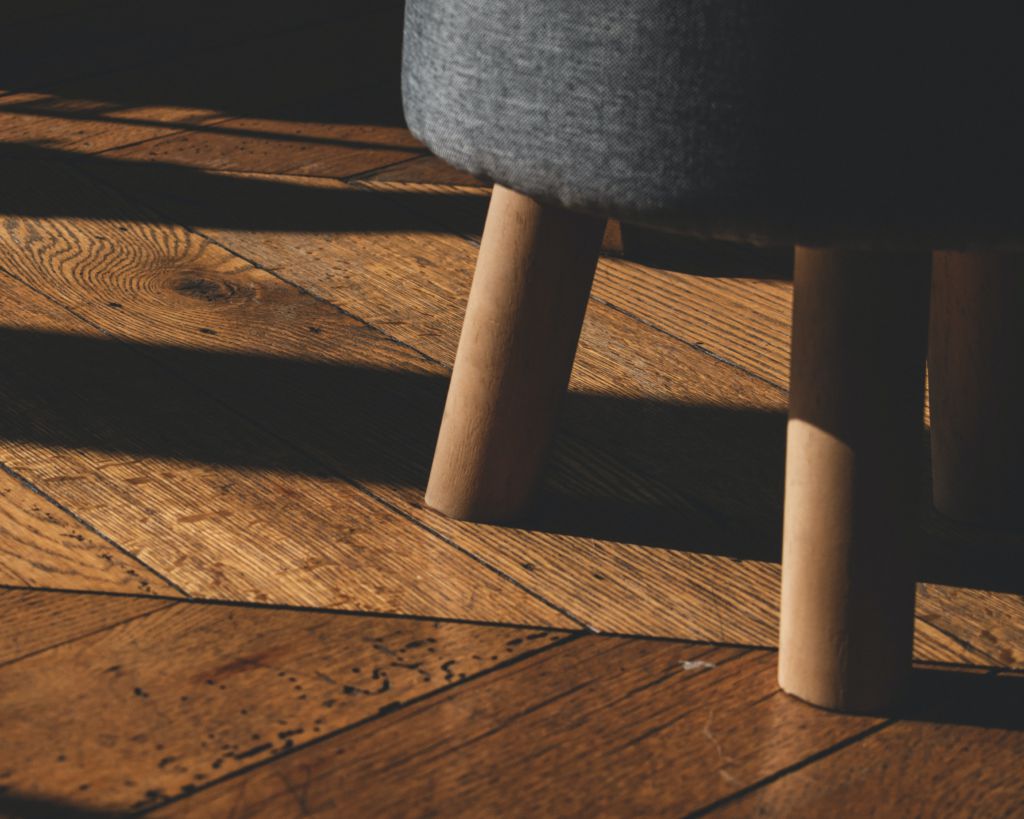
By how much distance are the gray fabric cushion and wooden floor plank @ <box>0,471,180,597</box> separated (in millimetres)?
338

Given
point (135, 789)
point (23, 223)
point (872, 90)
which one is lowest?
point (135, 789)

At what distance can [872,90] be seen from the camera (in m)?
0.63

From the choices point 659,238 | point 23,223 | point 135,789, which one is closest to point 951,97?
point 135,789

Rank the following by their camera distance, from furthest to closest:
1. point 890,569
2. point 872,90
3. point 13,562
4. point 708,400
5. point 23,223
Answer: point 23,223 < point 708,400 < point 13,562 < point 890,569 < point 872,90

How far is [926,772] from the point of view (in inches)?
28.2

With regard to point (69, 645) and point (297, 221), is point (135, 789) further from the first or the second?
point (297, 221)

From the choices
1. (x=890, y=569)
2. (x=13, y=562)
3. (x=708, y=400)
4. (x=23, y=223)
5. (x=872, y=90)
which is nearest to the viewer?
(x=872, y=90)

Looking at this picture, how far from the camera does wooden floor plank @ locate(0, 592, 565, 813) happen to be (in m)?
0.69

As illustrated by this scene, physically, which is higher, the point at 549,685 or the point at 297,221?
the point at 297,221

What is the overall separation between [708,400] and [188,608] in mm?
435

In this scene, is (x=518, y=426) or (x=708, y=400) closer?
(x=518, y=426)

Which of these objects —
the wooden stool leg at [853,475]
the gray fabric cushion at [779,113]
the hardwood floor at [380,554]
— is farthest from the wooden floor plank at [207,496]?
the gray fabric cushion at [779,113]

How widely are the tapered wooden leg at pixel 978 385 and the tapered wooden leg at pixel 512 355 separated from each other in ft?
0.74

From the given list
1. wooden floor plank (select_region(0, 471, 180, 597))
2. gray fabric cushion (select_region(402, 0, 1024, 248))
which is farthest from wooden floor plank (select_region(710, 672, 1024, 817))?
wooden floor plank (select_region(0, 471, 180, 597))
